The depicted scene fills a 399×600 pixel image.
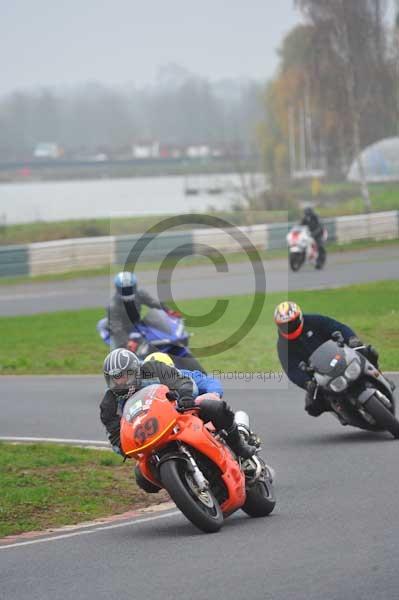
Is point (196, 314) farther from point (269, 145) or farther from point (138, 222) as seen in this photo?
point (269, 145)

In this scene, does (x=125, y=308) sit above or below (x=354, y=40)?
below

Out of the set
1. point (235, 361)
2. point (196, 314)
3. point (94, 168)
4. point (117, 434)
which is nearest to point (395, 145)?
point (196, 314)

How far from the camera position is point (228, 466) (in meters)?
8.51

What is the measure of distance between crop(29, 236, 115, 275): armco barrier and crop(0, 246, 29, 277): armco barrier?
0.18 metres

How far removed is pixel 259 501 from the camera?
884 centimetres

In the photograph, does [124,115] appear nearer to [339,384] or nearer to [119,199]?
[119,199]

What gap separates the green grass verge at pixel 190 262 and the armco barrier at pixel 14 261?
0.17 meters

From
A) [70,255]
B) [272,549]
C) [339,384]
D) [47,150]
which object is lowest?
[70,255]

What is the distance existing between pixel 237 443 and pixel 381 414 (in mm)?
3079

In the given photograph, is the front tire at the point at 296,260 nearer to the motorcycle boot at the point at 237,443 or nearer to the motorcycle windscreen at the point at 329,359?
the motorcycle windscreen at the point at 329,359

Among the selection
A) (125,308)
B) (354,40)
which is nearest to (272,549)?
(125,308)

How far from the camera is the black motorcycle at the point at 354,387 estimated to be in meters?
11.6

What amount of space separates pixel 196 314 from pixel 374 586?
1840cm

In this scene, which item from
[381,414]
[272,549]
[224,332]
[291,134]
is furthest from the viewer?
[291,134]
